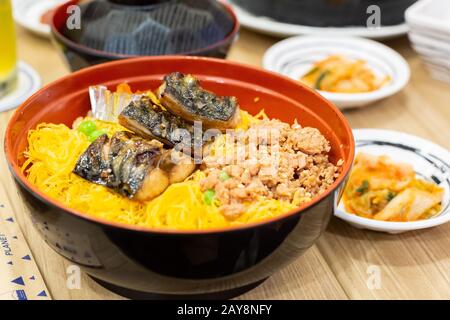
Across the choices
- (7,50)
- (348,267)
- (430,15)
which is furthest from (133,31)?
(430,15)

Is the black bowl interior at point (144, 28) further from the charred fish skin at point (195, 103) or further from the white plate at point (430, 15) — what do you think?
the white plate at point (430, 15)

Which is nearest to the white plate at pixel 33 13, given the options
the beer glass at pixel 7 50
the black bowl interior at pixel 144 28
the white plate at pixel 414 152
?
the beer glass at pixel 7 50

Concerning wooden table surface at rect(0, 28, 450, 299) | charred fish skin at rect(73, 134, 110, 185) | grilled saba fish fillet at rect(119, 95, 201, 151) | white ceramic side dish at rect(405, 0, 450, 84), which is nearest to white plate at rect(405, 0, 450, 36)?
white ceramic side dish at rect(405, 0, 450, 84)

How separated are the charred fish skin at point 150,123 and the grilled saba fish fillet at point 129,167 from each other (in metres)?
0.05

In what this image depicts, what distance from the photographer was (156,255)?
0.95 meters

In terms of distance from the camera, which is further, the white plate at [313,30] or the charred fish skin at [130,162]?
the white plate at [313,30]

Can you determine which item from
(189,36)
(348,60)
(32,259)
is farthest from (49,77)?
(348,60)

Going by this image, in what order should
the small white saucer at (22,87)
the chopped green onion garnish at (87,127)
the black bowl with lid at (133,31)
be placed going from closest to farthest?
1. the chopped green onion garnish at (87,127)
2. the black bowl with lid at (133,31)
3. the small white saucer at (22,87)

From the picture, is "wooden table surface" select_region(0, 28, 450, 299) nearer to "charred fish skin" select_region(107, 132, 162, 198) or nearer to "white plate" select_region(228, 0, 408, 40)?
"charred fish skin" select_region(107, 132, 162, 198)

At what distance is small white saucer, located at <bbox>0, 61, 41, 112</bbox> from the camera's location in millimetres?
1847

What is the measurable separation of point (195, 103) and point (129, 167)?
0.26 meters

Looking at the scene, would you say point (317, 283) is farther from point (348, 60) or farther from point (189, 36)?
point (348, 60)

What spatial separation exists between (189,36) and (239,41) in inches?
24.7

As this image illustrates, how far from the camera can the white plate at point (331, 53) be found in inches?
77.9
